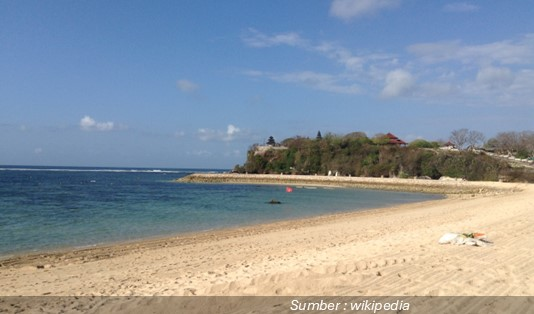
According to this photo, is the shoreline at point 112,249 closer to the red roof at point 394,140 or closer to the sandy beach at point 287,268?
the sandy beach at point 287,268

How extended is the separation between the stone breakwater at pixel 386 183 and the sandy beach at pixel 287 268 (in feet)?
122

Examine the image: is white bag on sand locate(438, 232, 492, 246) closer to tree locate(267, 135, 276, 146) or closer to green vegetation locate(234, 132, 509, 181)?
green vegetation locate(234, 132, 509, 181)

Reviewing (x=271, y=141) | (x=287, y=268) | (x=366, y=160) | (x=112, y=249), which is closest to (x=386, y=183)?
(x=366, y=160)

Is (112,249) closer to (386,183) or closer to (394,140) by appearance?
(386,183)

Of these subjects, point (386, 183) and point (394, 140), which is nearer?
point (386, 183)

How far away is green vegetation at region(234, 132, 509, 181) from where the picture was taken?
7312 centimetres

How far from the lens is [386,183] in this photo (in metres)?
62.5

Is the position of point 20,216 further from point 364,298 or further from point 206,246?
point 364,298

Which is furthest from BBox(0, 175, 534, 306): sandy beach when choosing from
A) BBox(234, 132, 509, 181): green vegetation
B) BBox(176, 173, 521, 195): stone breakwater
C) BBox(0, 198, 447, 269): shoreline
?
BBox(234, 132, 509, 181): green vegetation

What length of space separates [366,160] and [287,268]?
79337 millimetres

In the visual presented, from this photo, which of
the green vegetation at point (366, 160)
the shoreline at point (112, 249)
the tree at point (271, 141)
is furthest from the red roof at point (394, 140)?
the shoreline at point (112, 249)

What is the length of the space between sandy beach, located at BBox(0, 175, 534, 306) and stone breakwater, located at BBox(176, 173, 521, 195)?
37302mm

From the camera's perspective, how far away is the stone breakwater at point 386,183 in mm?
49594

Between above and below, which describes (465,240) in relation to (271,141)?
below
